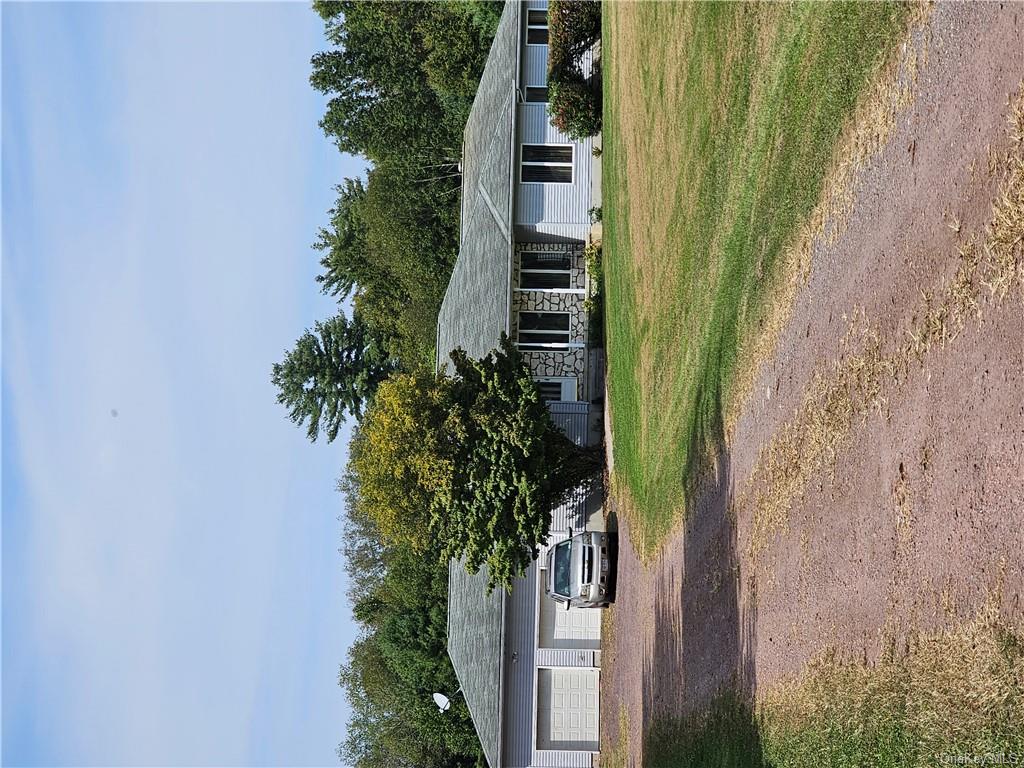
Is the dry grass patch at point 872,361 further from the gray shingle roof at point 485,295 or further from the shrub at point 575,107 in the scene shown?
the shrub at point 575,107

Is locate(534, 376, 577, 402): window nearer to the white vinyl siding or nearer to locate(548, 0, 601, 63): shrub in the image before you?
the white vinyl siding

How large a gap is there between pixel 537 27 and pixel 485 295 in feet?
29.8

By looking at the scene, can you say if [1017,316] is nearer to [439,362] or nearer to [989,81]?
[989,81]

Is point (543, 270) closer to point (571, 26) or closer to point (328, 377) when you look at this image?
point (571, 26)

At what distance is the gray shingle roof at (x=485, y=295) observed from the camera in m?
30.5

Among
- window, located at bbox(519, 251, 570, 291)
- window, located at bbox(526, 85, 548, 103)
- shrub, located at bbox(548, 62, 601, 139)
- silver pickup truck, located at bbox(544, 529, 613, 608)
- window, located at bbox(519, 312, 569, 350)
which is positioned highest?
window, located at bbox(526, 85, 548, 103)

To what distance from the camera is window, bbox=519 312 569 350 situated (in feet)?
108

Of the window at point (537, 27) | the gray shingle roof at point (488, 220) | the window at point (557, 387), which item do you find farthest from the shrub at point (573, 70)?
the window at point (557, 387)

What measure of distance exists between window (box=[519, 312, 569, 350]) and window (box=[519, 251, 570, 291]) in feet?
2.97

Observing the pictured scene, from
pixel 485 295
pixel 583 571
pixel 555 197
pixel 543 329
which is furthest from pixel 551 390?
pixel 583 571

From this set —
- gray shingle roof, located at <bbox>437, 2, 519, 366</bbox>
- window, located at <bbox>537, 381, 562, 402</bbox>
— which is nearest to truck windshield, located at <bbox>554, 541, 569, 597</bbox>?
window, located at <bbox>537, 381, 562, 402</bbox>

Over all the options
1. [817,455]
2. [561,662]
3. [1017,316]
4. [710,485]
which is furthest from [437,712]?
[1017,316]

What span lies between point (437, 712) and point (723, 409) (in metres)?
39.8

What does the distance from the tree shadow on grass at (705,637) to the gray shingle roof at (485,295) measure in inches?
476
